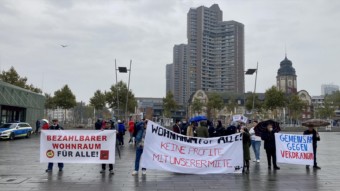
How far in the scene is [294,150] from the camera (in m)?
13.8

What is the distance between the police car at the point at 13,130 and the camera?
30109 millimetres

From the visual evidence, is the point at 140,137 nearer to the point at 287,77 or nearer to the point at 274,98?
the point at 274,98

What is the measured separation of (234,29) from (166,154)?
513 ft

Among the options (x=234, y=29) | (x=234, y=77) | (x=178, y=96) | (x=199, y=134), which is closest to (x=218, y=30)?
(x=234, y=29)

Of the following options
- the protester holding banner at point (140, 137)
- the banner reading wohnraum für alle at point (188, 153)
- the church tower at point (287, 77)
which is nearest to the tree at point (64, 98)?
the protester holding banner at point (140, 137)

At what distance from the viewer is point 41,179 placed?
10797mm

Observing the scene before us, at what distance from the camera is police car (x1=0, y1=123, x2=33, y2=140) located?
1185 inches

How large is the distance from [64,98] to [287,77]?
104 meters

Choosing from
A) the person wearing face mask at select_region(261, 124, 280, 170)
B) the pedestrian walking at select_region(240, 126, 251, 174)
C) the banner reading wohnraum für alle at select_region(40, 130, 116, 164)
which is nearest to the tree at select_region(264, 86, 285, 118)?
the person wearing face mask at select_region(261, 124, 280, 170)

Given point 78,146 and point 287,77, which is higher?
point 287,77

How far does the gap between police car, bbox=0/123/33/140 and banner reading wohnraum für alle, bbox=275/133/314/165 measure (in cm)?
2377

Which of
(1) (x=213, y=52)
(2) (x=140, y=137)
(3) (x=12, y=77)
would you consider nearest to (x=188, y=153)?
(2) (x=140, y=137)

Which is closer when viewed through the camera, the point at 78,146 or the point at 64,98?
the point at 78,146

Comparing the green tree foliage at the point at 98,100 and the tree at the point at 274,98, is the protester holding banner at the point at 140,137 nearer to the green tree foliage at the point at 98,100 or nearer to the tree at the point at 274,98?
the green tree foliage at the point at 98,100
